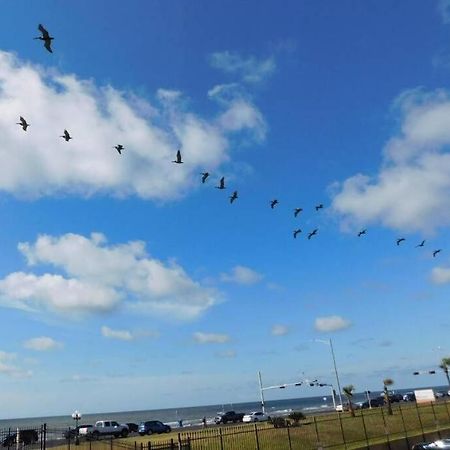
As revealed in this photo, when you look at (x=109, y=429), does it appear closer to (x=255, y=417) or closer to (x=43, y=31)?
(x=255, y=417)

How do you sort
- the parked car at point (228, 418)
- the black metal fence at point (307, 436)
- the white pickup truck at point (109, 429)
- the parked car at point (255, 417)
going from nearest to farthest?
the black metal fence at point (307, 436) < the white pickup truck at point (109, 429) < the parked car at point (255, 417) < the parked car at point (228, 418)

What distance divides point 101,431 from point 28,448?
61.8ft

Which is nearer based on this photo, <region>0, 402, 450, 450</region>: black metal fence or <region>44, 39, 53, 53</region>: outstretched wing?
<region>44, 39, 53, 53</region>: outstretched wing

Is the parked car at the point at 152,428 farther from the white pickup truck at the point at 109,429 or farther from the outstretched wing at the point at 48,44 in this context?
the outstretched wing at the point at 48,44

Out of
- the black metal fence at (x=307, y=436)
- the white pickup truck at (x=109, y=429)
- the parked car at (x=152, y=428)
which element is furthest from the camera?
the white pickup truck at (x=109, y=429)

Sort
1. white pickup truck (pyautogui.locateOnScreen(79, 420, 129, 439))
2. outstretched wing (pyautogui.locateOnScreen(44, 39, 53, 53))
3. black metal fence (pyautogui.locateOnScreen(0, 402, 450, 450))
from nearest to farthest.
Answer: outstretched wing (pyautogui.locateOnScreen(44, 39, 53, 53))
black metal fence (pyautogui.locateOnScreen(0, 402, 450, 450))
white pickup truck (pyautogui.locateOnScreen(79, 420, 129, 439))

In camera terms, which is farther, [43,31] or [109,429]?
[109,429]

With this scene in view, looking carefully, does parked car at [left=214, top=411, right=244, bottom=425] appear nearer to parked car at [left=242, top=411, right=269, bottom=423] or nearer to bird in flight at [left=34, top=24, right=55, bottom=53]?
parked car at [left=242, top=411, right=269, bottom=423]

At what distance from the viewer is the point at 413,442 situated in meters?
35.2

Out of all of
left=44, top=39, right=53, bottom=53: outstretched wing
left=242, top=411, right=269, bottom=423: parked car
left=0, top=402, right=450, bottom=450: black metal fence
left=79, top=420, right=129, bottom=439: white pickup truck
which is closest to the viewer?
left=44, top=39, right=53, bottom=53: outstretched wing

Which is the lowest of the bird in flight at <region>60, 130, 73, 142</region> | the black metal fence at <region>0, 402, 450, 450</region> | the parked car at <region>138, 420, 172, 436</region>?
the black metal fence at <region>0, 402, 450, 450</region>

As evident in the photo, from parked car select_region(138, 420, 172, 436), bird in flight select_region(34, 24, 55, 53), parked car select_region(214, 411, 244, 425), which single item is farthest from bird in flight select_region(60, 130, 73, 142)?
parked car select_region(214, 411, 244, 425)

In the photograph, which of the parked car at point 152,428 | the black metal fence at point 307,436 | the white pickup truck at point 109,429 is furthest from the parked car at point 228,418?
the black metal fence at point 307,436

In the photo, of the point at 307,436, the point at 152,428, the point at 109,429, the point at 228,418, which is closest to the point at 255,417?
the point at 228,418
